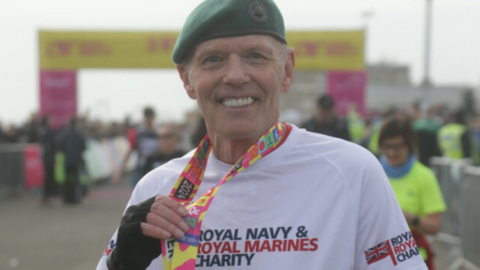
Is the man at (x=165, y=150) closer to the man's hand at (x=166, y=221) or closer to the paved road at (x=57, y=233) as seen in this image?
the paved road at (x=57, y=233)

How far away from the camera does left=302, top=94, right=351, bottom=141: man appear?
7.43 metres

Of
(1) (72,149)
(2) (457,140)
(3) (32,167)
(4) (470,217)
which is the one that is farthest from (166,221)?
(3) (32,167)

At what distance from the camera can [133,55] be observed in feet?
54.5

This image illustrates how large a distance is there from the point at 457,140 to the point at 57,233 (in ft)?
23.4

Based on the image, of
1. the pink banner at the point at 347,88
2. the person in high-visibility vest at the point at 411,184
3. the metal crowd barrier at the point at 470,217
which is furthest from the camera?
the pink banner at the point at 347,88

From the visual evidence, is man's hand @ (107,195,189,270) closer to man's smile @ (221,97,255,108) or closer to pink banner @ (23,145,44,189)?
man's smile @ (221,97,255,108)

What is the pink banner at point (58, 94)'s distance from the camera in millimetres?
16703

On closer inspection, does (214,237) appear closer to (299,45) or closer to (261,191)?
(261,191)

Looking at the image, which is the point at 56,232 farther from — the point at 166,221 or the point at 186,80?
the point at 166,221

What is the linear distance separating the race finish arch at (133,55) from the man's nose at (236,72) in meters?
14.6

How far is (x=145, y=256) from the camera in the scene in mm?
1837

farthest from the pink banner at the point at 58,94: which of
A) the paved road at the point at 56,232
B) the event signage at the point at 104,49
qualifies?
the paved road at the point at 56,232

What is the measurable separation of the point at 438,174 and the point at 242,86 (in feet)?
25.1

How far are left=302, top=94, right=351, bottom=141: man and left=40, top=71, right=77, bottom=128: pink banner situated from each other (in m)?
10.7
